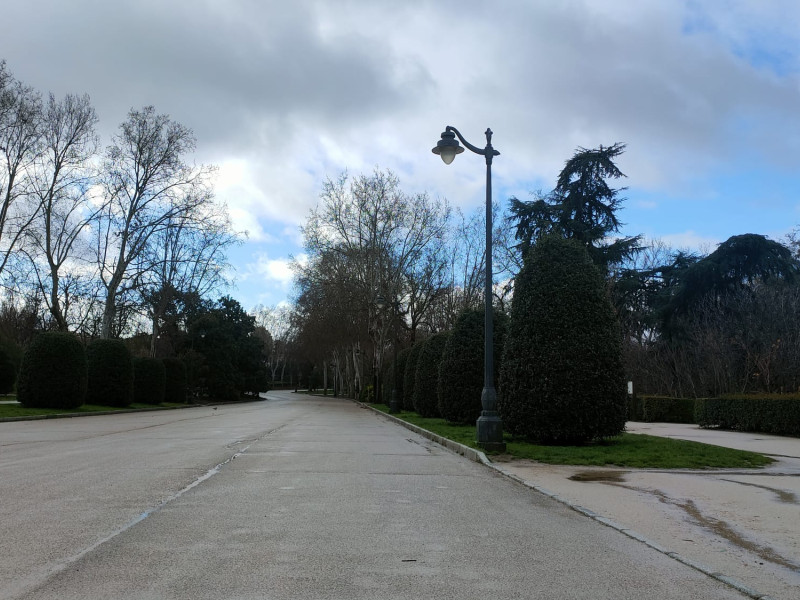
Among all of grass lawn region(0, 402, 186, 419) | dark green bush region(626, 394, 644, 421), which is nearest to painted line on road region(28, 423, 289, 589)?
grass lawn region(0, 402, 186, 419)

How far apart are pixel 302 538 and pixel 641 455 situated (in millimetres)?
9220

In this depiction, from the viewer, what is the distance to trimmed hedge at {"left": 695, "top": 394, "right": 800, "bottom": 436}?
2114 cm

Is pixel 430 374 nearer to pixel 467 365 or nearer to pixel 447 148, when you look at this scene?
pixel 467 365

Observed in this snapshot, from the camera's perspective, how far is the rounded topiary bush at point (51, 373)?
30.9 meters

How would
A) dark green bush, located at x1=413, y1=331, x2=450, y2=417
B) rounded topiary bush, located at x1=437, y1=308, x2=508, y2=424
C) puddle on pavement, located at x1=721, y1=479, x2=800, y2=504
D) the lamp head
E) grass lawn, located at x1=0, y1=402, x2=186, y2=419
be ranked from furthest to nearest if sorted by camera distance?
dark green bush, located at x1=413, y1=331, x2=450, y2=417
grass lawn, located at x1=0, y1=402, x2=186, y2=419
rounded topiary bush, located at x1=437, y1=308, x2=508, y2=424
the lamp head
puddle on pavement, located at x1=721, y1=479, x2=800, y2=504

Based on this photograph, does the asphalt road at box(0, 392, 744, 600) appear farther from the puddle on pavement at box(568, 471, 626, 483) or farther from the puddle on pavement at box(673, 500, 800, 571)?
the puddle on pavement at box(568, 471, 626, 483)

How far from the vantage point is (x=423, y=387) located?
2852 cm

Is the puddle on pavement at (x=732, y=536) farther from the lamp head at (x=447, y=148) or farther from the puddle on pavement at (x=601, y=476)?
the lamp head at (x=447, y=148)

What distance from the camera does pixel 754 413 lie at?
904 inches

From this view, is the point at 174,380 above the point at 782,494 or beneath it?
above

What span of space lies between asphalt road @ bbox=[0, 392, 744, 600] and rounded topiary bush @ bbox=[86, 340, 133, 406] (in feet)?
→ 94.9

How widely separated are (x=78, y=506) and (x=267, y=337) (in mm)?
120810

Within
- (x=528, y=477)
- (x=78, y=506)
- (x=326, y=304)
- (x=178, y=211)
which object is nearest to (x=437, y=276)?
(x=326, y=304)


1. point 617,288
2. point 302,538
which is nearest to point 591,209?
point 617,288
